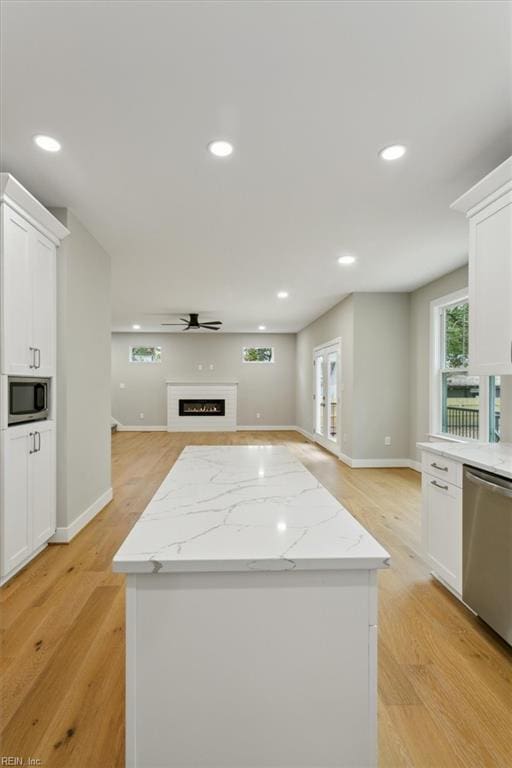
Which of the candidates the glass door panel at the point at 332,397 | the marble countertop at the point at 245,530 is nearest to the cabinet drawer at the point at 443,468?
the marble countertop at the point at 245,530

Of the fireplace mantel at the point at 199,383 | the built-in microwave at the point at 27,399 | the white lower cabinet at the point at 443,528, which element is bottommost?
the white lower cabinet at the point at 443,528

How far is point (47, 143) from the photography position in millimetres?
2236

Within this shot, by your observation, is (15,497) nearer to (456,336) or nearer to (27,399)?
(27,399)

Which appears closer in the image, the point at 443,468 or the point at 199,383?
the point at 443,468

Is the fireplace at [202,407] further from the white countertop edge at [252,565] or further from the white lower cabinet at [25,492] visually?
the white countertop edge at [252,565]

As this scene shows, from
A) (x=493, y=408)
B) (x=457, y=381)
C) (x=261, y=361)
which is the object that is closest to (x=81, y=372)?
(x=493, y=408)

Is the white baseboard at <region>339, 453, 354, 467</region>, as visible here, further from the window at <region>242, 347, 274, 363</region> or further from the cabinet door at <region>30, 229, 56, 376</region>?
the window at <region>242, 347, 274, 363</region>

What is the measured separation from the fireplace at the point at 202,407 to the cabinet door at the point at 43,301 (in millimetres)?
7449

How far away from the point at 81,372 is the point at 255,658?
9.95 feet

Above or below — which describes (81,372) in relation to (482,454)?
above

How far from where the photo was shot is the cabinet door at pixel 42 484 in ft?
8.87

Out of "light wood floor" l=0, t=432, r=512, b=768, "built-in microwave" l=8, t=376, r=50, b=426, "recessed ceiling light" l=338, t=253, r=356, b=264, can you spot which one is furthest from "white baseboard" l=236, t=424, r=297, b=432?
"built-in microwave" l=8, t=376, r=50, b=426

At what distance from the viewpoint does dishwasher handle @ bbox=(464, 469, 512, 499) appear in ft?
6.07

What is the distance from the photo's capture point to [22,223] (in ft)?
8.41
